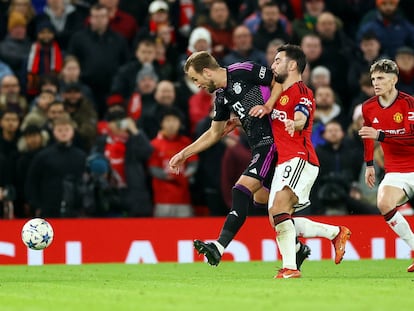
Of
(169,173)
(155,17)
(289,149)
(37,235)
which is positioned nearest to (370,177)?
(289,149)

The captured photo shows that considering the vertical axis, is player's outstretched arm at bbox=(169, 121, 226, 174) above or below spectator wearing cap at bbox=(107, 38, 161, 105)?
below

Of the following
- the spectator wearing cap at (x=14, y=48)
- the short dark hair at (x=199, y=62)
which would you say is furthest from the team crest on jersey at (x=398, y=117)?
the spectator wearing cap at (x=14, y=48)

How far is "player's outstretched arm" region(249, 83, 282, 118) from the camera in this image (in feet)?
35.4

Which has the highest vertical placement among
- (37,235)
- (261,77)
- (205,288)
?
Answer: (261,77)

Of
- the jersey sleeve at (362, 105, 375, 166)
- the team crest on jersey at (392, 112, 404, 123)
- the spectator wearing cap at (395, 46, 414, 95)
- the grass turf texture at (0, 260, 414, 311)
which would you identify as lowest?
the grass turf texture at (0, 260, 414, 311)

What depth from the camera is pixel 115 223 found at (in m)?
15.7

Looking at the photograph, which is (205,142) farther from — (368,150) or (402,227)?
(402,227)

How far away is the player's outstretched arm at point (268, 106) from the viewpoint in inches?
425

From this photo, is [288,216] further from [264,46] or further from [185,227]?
[264,46]

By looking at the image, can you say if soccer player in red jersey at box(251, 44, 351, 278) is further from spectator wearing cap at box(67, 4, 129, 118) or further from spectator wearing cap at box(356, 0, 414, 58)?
spectator wearing cap at box(356, 0, 414, 58)

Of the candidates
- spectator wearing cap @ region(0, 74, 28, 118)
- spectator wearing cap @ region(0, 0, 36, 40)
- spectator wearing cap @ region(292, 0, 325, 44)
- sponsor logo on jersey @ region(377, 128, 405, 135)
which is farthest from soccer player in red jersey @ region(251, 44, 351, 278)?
spectator wearing cap @ region(0, 0, 36, 40)

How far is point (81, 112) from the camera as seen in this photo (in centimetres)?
1695

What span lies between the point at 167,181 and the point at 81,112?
5.79 feet

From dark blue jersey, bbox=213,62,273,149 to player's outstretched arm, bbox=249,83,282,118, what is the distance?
156mm
